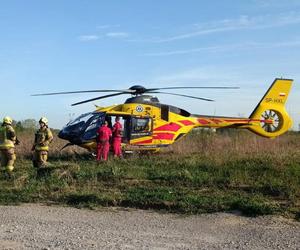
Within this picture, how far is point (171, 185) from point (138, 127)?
6554 mm

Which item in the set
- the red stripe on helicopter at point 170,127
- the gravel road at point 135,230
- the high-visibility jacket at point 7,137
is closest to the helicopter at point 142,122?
the red stripe on helicopter at point 170,127

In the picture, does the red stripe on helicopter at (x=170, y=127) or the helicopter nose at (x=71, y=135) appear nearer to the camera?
the helicopter nose at (x=71, y=135)

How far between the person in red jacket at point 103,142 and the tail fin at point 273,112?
750 centimetres

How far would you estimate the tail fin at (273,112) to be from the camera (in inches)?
830

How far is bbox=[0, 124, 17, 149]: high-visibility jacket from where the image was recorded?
14.1 metres

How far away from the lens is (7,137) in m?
14.2

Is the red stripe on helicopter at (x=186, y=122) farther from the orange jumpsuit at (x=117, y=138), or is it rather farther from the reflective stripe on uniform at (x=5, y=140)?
the reflective stripe on uniform at (x=5, y=140)

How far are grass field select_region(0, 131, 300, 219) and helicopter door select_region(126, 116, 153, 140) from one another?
2.05 m

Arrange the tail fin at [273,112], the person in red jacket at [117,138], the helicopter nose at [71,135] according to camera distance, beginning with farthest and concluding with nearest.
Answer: the tail fin at [273,112]
the person in red jacket at [117,138]
the helicopter nose at [71,135]

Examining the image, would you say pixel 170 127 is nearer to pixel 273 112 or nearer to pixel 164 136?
pixel 164 136

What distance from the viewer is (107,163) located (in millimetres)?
15250

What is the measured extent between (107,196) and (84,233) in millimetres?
2700

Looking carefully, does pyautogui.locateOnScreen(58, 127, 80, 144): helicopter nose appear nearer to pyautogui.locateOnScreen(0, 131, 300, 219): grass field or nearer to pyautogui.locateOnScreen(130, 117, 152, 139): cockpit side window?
pyautogui.locateOnScreen(0, 131, 300, 219): grass field

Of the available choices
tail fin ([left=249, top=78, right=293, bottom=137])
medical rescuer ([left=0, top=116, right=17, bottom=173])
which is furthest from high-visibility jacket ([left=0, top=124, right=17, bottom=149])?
tail fin ([left=249, top=78, right=293, bottom=137])
